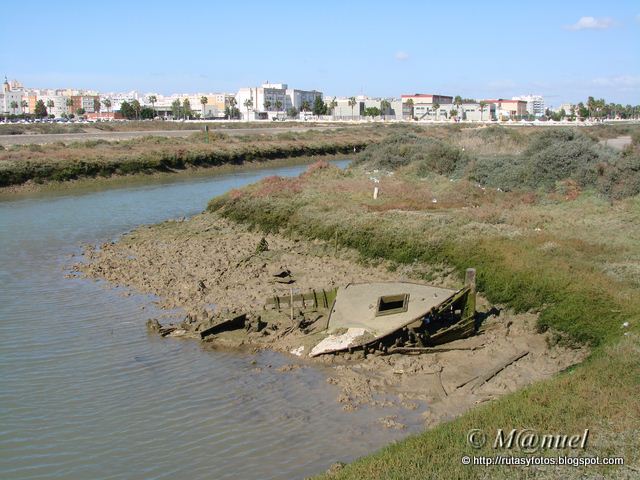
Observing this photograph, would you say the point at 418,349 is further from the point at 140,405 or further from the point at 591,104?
the point at 591,104

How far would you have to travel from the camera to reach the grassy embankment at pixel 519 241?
8.88m

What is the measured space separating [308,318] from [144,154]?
4078 cm

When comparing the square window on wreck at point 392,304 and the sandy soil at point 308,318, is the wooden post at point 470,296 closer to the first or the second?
the sandy soil at point 308,318

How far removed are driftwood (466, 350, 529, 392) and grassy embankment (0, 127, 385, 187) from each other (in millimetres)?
37188

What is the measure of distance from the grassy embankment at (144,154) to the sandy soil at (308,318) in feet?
67.8

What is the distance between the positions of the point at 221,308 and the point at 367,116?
548ft

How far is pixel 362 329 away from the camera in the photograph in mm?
14297

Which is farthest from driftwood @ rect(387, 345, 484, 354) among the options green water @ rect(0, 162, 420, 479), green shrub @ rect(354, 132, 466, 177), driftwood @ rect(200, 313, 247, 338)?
green shrub @ rect(354, 132, 466, 177)

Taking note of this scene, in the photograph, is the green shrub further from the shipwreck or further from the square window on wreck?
the square window on wreck

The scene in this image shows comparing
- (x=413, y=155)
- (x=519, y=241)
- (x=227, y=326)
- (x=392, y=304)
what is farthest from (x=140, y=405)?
(x=413, y=155)

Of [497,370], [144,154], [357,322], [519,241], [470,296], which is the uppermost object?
[144,154]

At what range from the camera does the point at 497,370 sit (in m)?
13.0

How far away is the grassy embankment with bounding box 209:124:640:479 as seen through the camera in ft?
29.1

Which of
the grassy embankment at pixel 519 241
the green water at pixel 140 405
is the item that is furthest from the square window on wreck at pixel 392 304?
the grassy embankment at pixel 519 241
